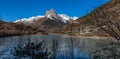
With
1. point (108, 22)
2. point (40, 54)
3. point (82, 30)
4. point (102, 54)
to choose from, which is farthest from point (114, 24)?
point (82, 30)

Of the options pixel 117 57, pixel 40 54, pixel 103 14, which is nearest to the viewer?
pixel 103 14

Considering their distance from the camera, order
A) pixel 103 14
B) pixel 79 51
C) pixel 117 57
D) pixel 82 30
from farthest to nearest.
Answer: pixel 82 30, pixel 79 51, pixel 117 57, pixel 103 14

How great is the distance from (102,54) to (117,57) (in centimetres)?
330

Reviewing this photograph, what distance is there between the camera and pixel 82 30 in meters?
132

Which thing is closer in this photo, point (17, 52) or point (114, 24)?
point (114, 24)

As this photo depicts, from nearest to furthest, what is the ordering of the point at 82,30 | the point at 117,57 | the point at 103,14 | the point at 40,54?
the point at 103,14 < the point at 40,54 < the point at 117,57 < the point at 82,30

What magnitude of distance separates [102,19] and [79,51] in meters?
14.5

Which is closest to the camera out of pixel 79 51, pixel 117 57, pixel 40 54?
pixel 40 54

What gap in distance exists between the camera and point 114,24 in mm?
7961

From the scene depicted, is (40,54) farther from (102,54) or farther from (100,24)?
(102,54)

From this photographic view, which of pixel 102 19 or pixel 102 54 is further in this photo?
pixel 102 54

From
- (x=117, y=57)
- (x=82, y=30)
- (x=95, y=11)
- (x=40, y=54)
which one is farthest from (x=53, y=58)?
(x=82, y=30)

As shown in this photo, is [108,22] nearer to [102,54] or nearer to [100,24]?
[100,24]

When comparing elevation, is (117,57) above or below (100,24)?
below
